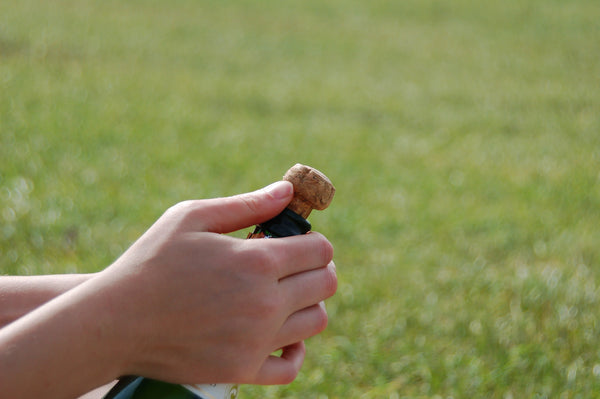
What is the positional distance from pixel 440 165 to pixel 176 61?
5170 mm

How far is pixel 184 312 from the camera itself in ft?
3.97

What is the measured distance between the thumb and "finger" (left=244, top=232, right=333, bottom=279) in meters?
0.07

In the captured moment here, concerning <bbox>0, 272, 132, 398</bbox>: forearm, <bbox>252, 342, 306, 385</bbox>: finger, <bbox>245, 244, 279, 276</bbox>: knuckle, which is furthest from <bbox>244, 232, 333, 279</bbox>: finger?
<bbox>0, 272, 132, 398</bbox>: forearm

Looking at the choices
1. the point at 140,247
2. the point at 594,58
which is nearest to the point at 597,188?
the point at 140,247

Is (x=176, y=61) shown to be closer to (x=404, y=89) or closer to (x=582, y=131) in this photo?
(x=404, y=89)

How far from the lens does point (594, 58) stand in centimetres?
A: 1209

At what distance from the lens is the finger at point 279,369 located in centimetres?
134

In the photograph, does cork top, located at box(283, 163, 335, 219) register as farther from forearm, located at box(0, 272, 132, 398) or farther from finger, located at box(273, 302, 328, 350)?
forearm, located at box(0, 272, 132, 398)

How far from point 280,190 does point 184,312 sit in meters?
0.33

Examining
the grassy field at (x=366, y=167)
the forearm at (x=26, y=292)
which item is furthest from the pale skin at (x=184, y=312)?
the grassy field at (x=366, y=167)

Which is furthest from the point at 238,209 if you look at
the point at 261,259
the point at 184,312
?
the point at 184,312

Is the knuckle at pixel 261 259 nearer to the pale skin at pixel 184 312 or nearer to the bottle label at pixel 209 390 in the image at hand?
the pale skin at pixel 184 312

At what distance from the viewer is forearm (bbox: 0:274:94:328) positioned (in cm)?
167

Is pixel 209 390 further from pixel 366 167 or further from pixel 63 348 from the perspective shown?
pixel 366 167
